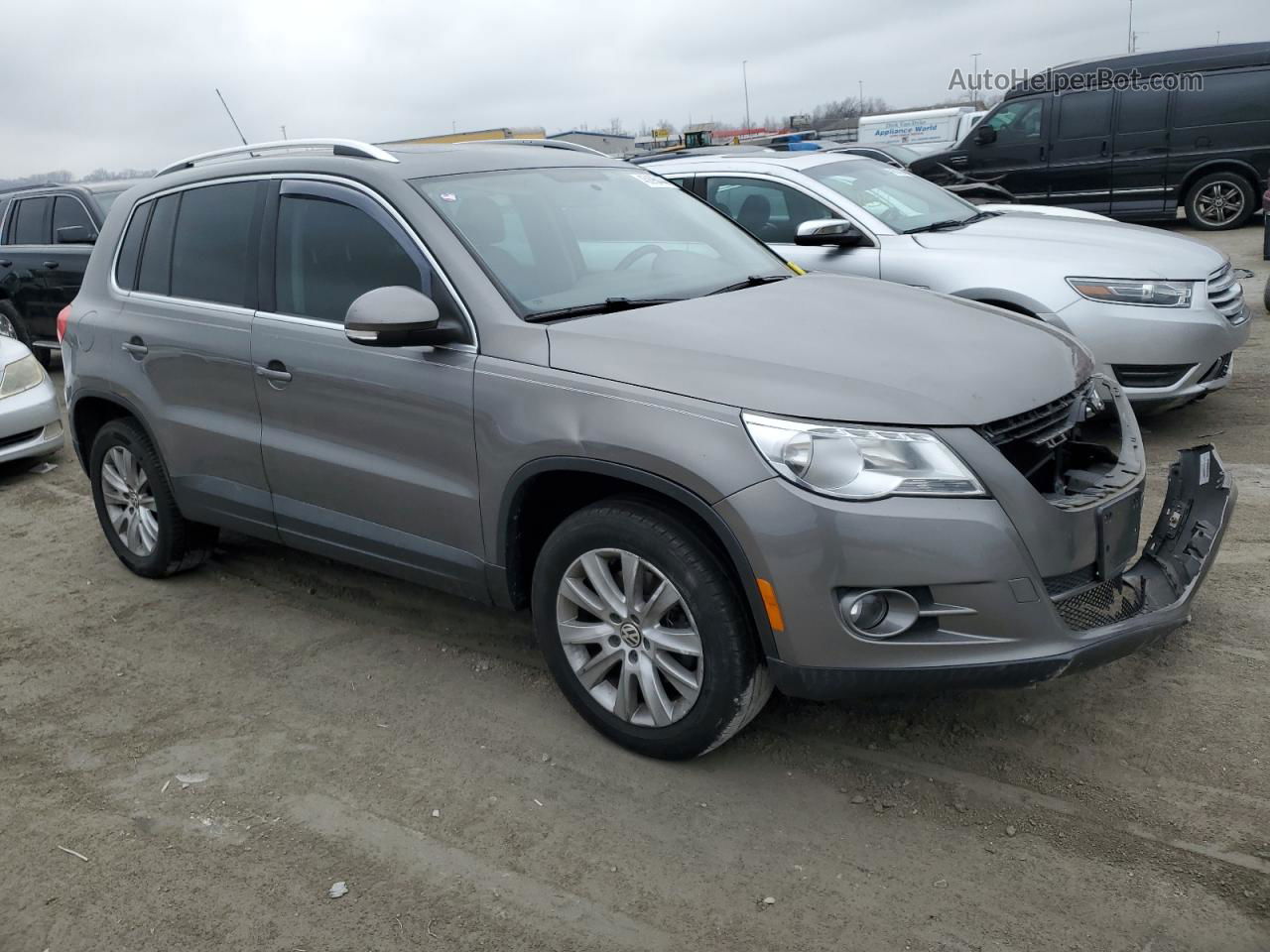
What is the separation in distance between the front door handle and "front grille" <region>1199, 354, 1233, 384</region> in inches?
182

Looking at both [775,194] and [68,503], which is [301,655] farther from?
[775,194]

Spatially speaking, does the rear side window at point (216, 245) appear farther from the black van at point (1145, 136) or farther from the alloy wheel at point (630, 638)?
the black van at point (1145, 136)

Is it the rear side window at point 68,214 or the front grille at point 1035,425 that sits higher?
the rear side window at point 68,214

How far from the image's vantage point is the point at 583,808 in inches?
124

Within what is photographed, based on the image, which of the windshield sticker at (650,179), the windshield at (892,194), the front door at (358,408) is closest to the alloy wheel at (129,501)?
the front door at (358,408)

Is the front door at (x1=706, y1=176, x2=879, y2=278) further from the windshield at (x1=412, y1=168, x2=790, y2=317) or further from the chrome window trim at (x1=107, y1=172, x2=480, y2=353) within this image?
the chrome window trim at (x1=107, y1=172, x2=480, y2=353)

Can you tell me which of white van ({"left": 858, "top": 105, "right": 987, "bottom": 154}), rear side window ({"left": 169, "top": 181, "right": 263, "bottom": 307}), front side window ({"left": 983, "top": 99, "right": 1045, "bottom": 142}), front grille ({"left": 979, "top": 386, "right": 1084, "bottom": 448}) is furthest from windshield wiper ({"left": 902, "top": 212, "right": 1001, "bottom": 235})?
white van ({"left": 858, "top": 105, "right": 987, "bottom": 154})

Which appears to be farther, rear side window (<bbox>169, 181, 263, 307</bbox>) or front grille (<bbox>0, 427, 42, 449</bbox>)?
front grille (<bbox>0, 427, 42, 449</bbox>)

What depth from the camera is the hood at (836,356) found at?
9.57 ft

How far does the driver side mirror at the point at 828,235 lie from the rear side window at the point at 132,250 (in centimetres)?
321

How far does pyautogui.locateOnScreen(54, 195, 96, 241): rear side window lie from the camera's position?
1028 cm

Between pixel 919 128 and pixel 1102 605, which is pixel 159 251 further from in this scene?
pixel 919 128

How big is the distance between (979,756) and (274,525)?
2690 mm

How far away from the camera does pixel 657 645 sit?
314 centimetres
